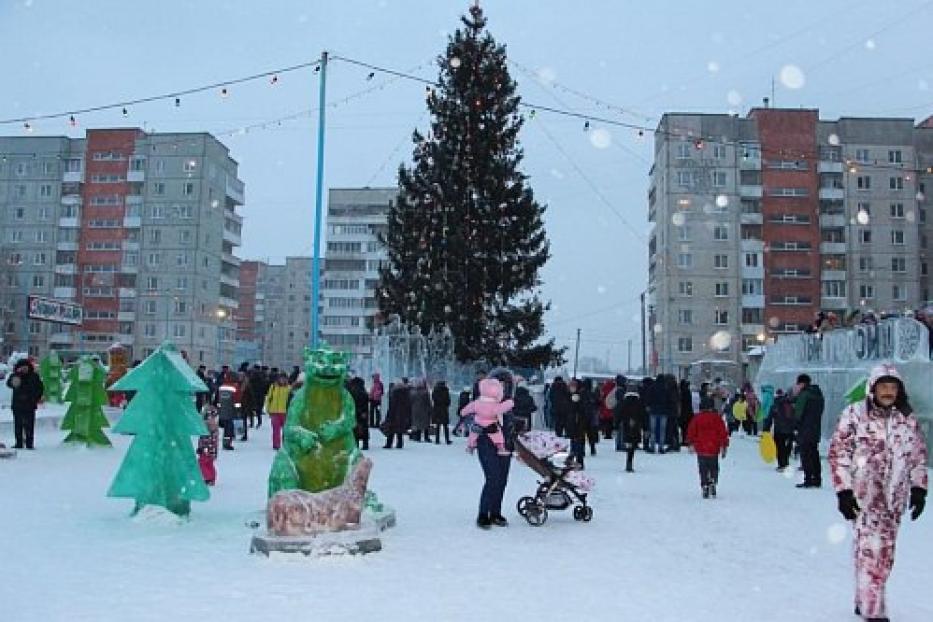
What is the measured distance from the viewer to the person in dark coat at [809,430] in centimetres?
1364

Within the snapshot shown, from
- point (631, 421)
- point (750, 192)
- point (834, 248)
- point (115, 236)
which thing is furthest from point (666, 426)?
point (115, 236)

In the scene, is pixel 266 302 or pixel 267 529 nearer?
pixel 267 529

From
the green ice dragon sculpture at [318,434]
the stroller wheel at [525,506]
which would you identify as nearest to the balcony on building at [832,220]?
the stroller wheel at [525,506]

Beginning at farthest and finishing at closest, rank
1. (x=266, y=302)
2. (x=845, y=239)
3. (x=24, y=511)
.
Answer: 1. (x=266, y=302)
2. (x=845, y=239)
3. (x=24, y=511)

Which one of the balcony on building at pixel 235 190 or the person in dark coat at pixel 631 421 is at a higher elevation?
the balcony on building at pixel 235 190

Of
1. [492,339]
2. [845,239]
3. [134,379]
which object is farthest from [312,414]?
[845,239]

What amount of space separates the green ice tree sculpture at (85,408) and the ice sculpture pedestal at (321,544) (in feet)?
36.9

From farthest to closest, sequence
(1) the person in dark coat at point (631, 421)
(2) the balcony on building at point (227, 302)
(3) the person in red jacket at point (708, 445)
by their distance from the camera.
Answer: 1. (2) the balcony on building at point (227, 302)
2. (1) the person in dark coat at point (631, 421)
3. (3) the person in red jacket at point (708, 445)

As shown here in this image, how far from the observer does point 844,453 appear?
19.3 feet

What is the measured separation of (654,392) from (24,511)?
12895mm

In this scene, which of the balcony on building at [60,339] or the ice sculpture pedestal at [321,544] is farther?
the balcony on building at [60,339]

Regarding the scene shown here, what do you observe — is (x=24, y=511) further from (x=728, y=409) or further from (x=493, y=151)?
(x=728, y=409)

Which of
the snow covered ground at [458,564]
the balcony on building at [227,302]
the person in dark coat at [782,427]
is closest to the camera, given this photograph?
the snow covered ground at [458,564]

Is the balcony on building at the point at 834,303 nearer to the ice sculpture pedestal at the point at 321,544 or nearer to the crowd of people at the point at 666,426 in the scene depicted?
the crowd of people at the point at 666,426
